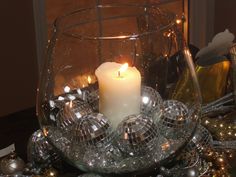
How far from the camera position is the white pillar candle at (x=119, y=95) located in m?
0.65

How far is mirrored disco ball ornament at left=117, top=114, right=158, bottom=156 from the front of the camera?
23.6 inches

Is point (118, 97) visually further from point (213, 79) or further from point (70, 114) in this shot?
point (213, 79)

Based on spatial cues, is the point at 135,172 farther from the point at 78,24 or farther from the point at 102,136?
the point at 78,24

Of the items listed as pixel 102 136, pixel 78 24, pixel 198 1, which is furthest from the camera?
pixel 198 1

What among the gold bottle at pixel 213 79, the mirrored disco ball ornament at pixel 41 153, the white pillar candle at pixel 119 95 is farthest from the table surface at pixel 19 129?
the gold bottle at pixel 213 79

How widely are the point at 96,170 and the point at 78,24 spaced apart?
24 centimetres

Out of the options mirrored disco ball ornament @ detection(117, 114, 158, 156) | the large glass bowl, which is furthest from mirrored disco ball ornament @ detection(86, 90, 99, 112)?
mirrored disco ball ornament @ detection(117, 114, 158, 156)

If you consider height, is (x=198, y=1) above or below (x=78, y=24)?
below

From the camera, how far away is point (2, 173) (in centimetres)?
69

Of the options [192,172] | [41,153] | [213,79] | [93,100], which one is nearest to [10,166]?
[41,153]

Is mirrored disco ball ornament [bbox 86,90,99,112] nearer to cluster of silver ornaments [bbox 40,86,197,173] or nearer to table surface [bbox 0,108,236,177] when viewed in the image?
cluster of silver ornaments [bbox 40,86,197,173]

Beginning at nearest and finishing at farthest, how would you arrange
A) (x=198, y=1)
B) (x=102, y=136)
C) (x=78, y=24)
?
1. (x=102, y=136)
2. (x=78, y=24)
3. (x=198, y=1)

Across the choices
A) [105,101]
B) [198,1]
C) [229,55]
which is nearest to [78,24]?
[105,101]

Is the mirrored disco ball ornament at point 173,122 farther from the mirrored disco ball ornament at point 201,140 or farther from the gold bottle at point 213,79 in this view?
the gold bottle at point 213,79
